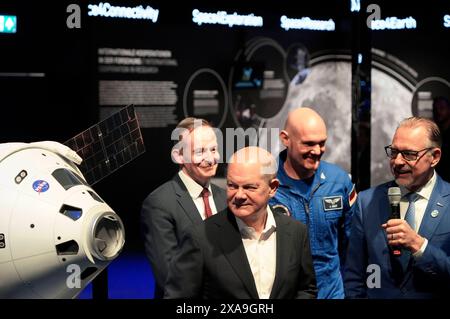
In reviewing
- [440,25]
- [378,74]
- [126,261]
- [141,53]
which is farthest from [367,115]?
[126,261]

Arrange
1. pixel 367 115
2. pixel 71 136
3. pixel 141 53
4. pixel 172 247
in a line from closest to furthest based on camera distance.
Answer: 1. pixel 172 247
2. pixel 71 136
3. pixel 141 53
4. pixel 367 115

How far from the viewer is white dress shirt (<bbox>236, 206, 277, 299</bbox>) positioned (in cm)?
356

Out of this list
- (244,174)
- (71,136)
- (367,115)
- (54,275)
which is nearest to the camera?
(244,174)

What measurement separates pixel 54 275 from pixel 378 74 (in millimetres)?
3533

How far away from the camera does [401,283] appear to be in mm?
3887

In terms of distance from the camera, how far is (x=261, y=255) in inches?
141

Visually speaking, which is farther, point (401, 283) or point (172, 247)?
point (172, 247)

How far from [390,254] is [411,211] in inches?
10.5

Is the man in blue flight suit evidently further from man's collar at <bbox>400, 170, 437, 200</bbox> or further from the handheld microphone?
the handheld microphone

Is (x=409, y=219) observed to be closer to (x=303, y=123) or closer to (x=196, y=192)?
(x=303, y=123)

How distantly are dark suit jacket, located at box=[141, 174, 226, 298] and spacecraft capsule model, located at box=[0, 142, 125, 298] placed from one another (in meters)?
0.47

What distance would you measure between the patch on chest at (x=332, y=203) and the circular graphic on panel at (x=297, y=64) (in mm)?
1600

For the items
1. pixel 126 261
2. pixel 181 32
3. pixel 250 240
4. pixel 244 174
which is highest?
pixel 181 32

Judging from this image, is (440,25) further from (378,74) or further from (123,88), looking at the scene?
(123,88)
